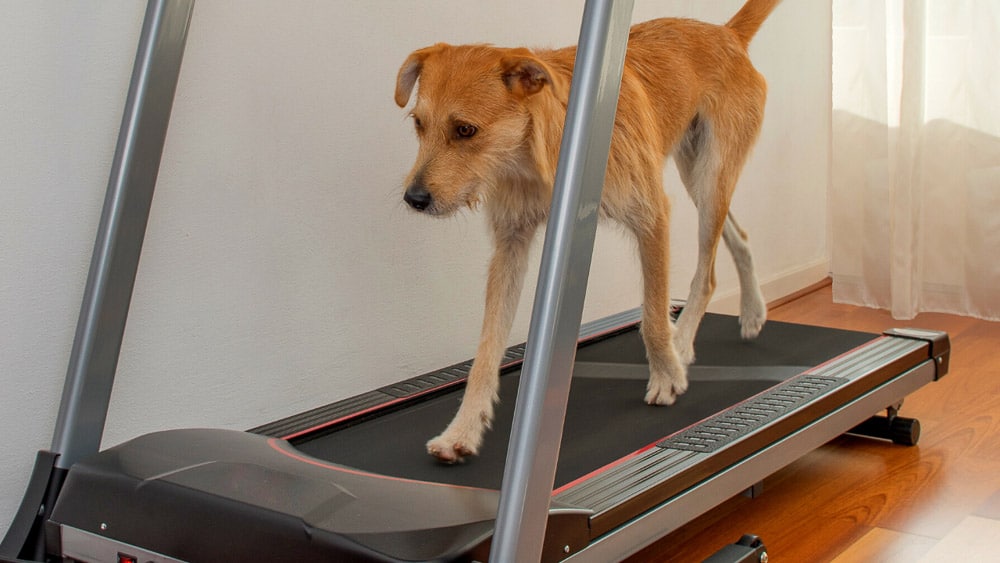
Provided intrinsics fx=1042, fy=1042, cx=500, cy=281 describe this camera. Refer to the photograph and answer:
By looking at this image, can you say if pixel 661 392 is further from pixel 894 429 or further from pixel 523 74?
pixel 523 74

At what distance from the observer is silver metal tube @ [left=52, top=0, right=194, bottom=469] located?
1.65 metres

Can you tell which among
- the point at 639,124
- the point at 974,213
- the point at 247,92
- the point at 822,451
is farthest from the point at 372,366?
the point at 974,213

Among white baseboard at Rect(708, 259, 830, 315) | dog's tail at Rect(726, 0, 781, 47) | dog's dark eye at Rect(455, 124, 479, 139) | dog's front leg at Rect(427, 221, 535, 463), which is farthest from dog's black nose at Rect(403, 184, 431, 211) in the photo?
white baseboard at Rect(708, 259, 830, 315)

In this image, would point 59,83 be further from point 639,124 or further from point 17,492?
point 639,124

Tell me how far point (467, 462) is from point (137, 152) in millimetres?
757

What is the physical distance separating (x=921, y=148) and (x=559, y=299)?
2514 mm

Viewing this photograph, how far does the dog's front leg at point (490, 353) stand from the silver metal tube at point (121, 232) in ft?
1.83

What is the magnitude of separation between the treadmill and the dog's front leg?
0.13 ft

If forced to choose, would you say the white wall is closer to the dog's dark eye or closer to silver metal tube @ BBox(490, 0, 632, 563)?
the dog's dark eye

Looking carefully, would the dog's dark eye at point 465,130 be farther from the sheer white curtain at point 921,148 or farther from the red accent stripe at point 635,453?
the sheer white curtain at point 921,148

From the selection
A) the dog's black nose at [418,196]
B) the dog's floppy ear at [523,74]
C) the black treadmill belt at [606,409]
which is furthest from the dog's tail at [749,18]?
the dog's black nose at [418,196]

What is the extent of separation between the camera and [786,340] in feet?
8.63

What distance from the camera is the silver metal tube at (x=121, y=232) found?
1649 millimetres

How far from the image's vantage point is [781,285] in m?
3.70
